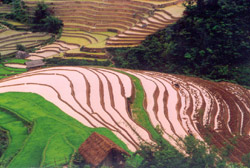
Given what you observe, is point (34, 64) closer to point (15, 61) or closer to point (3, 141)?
point (15, 61)

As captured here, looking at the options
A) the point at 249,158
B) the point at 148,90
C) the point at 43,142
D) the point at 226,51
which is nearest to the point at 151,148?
the point at 249,158

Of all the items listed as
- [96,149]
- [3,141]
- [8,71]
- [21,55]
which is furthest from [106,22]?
[96,149]

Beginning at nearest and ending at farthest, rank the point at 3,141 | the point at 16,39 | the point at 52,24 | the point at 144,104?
1. the point at 3,141
2. the point at 144,104
3. the point at 16,39
4. the point at 52,24

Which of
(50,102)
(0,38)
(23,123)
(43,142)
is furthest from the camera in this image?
(0,38)

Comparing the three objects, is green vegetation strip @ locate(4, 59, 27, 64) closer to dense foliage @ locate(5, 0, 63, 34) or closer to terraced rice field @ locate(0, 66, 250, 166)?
dense foliage @ locate(5, 0, 63, 34)

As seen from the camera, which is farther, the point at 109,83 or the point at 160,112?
the point at 109,83

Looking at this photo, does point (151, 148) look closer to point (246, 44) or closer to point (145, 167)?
point (145, 167)

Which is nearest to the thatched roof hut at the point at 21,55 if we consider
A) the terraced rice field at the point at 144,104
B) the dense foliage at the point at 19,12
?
the dense foliage at the point at 19,12
